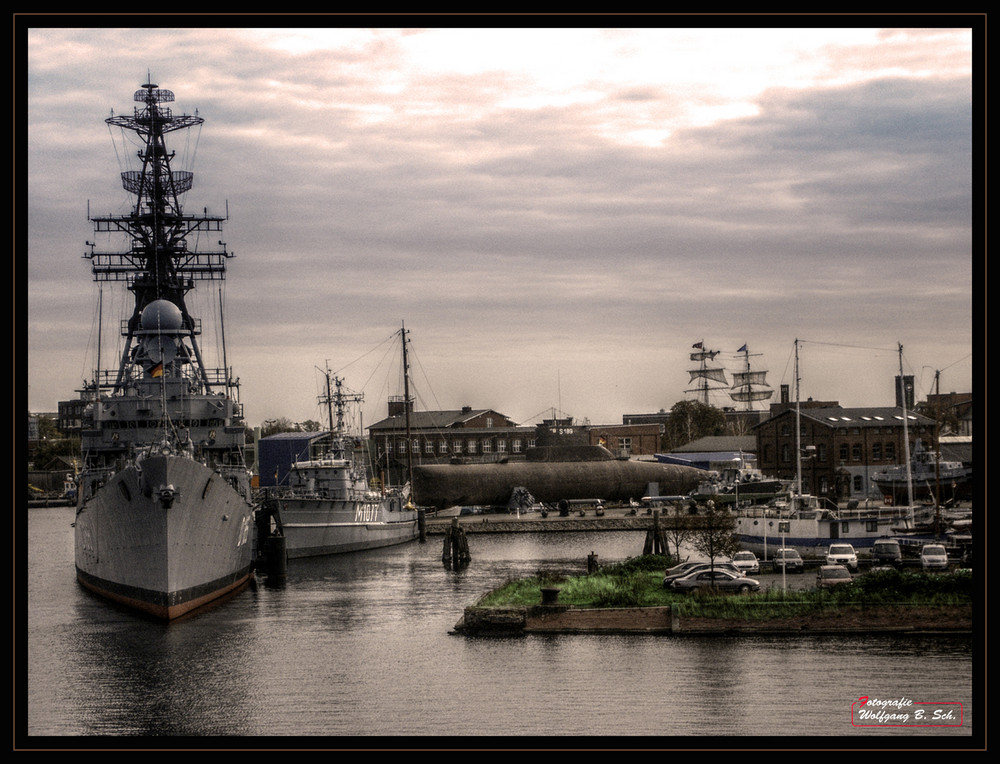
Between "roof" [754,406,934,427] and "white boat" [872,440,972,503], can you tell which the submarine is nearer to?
"roof" [754,406,934,427]

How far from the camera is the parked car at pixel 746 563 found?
46562mm

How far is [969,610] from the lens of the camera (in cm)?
3366

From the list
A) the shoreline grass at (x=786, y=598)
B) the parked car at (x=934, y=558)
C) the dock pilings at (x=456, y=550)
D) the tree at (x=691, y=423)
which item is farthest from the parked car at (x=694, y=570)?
the tree at (x=691, y=423)

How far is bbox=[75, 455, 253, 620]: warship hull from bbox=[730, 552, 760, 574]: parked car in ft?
69.8

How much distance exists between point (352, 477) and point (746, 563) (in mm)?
32689

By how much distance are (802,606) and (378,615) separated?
16384mm

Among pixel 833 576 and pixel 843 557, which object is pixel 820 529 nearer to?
pixel 843 557

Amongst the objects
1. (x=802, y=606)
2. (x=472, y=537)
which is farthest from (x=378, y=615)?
(x=472, y=537)

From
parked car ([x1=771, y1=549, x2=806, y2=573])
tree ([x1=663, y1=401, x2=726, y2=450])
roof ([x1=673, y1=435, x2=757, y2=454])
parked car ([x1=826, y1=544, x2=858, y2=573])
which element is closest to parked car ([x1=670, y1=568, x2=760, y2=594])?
parked car ([x1=771, y1=549, x2=806, y2=573])

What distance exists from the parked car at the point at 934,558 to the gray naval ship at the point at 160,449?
28.4 metres

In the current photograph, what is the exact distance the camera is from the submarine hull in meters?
98.2

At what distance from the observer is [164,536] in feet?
142
